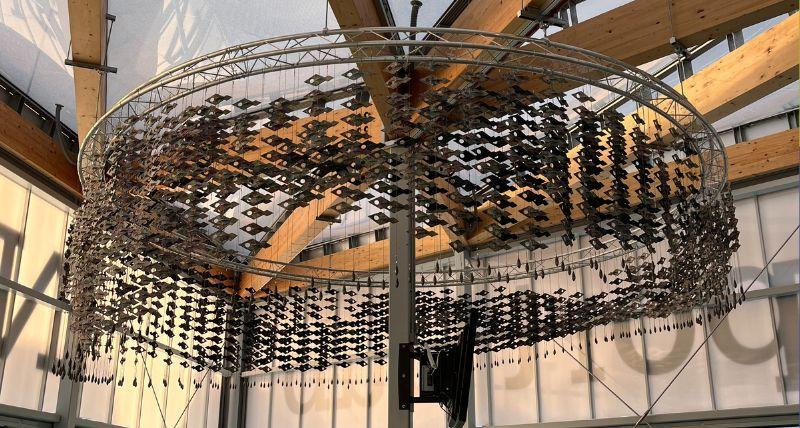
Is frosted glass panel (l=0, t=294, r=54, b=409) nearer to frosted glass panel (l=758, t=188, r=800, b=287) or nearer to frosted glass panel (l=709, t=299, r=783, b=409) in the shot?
frosted glass panel (l=709, t=299, r=783, b=409)

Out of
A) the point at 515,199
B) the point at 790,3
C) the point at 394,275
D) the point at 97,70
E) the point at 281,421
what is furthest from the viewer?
→ the point at 281,421

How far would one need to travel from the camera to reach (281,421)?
674 inches

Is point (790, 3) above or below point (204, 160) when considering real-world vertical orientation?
above

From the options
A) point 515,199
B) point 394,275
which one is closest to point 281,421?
point 515,199

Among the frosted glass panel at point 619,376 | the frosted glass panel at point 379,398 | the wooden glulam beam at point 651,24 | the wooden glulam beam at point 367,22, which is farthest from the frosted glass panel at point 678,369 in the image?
the wooden glulam beam at point 367,22

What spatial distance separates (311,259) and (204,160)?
10198 mm

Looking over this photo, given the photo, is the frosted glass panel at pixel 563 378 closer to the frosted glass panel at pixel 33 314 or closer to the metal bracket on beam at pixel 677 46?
the metal bracket on beam at pixel 677 46

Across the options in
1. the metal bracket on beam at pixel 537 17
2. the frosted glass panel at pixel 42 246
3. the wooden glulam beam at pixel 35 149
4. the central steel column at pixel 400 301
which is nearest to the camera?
the metal bracket on beam at pixel 537 17

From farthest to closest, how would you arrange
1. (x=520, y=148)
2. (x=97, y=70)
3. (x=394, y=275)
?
(x=97, y=70), (x=394, y=275), (x=520, y=148)

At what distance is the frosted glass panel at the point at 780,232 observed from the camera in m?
11.6

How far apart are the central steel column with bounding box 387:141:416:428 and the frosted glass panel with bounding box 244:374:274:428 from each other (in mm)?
9103

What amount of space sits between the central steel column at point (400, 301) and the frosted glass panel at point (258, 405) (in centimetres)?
910

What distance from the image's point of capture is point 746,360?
38.4ft

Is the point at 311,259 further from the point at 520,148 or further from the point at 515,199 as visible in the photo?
the point at 520,148
